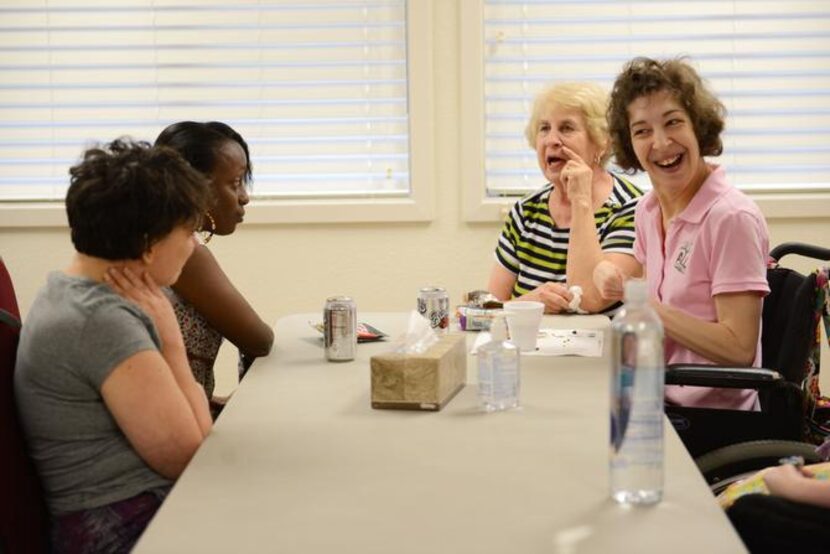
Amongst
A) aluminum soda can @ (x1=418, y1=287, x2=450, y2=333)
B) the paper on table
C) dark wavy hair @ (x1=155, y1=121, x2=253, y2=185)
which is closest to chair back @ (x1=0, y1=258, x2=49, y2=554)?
dark wavy hair @ (x1=155, y1=121, x2=253, y2=185)

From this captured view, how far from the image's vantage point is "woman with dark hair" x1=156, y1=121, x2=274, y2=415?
232 cm

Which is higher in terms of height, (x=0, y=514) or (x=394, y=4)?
(x=394, y=4)

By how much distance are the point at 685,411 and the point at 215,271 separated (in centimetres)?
101

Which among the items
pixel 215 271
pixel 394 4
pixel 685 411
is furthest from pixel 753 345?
pixel 394 4

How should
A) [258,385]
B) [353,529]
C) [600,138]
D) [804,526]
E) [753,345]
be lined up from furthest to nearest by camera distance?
[600,138]
[753,345]
[258,385]
[804,526]
[353,529]

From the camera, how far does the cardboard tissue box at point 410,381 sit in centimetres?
185

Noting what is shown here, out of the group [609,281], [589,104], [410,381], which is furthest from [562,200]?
[410,381]

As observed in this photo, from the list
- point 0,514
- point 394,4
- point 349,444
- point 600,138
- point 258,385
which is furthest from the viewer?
point 394,4

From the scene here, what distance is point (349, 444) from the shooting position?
1.69 meters

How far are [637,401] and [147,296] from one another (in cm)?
84

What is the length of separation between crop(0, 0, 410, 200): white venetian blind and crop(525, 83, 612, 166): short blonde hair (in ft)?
2.78

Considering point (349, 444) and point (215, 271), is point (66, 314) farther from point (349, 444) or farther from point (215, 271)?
point (215, 271)

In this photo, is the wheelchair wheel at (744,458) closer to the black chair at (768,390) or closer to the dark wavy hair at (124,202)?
the black chair at (768,390)

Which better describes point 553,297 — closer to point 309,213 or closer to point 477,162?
point 477,162
